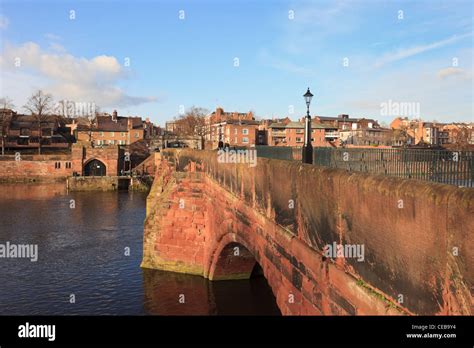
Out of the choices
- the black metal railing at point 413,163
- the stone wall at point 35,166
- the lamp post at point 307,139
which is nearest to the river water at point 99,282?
the black metal railing at point 413,163

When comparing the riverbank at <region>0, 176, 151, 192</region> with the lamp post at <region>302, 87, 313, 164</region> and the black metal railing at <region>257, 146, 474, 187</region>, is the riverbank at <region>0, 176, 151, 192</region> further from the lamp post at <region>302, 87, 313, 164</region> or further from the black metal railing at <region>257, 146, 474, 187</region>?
the lamp post at <region>302, 87, 313, 164</region>

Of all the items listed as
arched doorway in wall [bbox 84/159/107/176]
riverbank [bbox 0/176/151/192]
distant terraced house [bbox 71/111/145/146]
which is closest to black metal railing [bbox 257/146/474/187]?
riverbank [bbox 0/176/151/192]

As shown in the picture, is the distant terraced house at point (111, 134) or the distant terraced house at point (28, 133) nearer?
the distant terraced house at point (28, 133)

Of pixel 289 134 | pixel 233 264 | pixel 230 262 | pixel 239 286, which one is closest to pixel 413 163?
pixel 230 262

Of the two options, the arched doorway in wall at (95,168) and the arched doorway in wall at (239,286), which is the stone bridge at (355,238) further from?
the arched doorway in wall at (95,168)

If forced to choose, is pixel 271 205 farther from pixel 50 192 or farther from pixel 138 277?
pixel 50 192

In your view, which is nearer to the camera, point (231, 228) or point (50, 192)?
point (231, 228)

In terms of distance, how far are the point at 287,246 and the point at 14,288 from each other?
16563 millimetres

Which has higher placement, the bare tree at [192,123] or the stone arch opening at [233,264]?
the bare tree at [192,123]

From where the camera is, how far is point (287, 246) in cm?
821

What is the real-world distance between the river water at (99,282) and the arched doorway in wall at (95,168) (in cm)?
3132

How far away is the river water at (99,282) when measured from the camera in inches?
688

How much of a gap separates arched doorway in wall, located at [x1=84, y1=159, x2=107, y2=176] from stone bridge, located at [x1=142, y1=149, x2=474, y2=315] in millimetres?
55717
